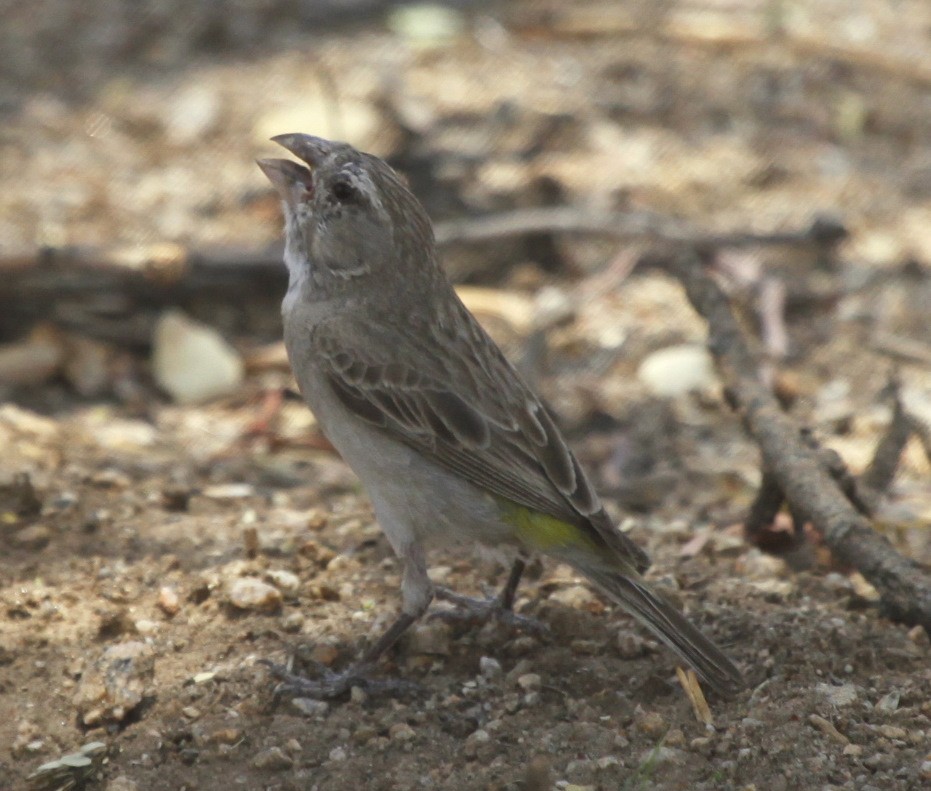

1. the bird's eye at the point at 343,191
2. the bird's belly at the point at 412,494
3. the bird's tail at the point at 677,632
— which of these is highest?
the bird's eye at the point at 343,191

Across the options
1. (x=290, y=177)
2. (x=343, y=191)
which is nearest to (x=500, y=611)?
(x=343, y=191)

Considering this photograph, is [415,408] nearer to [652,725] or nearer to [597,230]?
[652,725]

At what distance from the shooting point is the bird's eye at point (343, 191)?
544cm

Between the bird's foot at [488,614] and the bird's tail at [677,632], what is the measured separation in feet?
1.37

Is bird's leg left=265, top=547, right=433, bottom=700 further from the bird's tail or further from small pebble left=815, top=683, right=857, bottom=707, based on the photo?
small pebble left=815, top=683, right=857, bottom=707

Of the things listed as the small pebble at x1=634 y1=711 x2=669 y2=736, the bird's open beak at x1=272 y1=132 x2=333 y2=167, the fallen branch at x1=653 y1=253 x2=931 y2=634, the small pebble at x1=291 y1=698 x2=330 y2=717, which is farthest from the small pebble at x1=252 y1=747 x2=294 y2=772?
the bird's open beak at x1=272 y1=132 x2=333 y2=167

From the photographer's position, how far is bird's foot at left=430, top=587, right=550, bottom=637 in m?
5.15

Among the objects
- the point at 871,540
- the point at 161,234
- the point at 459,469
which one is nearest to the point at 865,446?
the point at 871,540

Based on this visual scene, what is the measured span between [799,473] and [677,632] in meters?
1.09

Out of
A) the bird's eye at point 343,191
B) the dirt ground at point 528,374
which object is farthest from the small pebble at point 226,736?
the bird's eye at point 343,191

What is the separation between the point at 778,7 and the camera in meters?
11.3

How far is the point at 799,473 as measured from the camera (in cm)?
545

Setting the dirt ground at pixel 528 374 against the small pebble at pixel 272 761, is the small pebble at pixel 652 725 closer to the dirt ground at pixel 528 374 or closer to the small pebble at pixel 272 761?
the dirt ground at pixel 528 374

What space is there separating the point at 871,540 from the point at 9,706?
3.00 m
